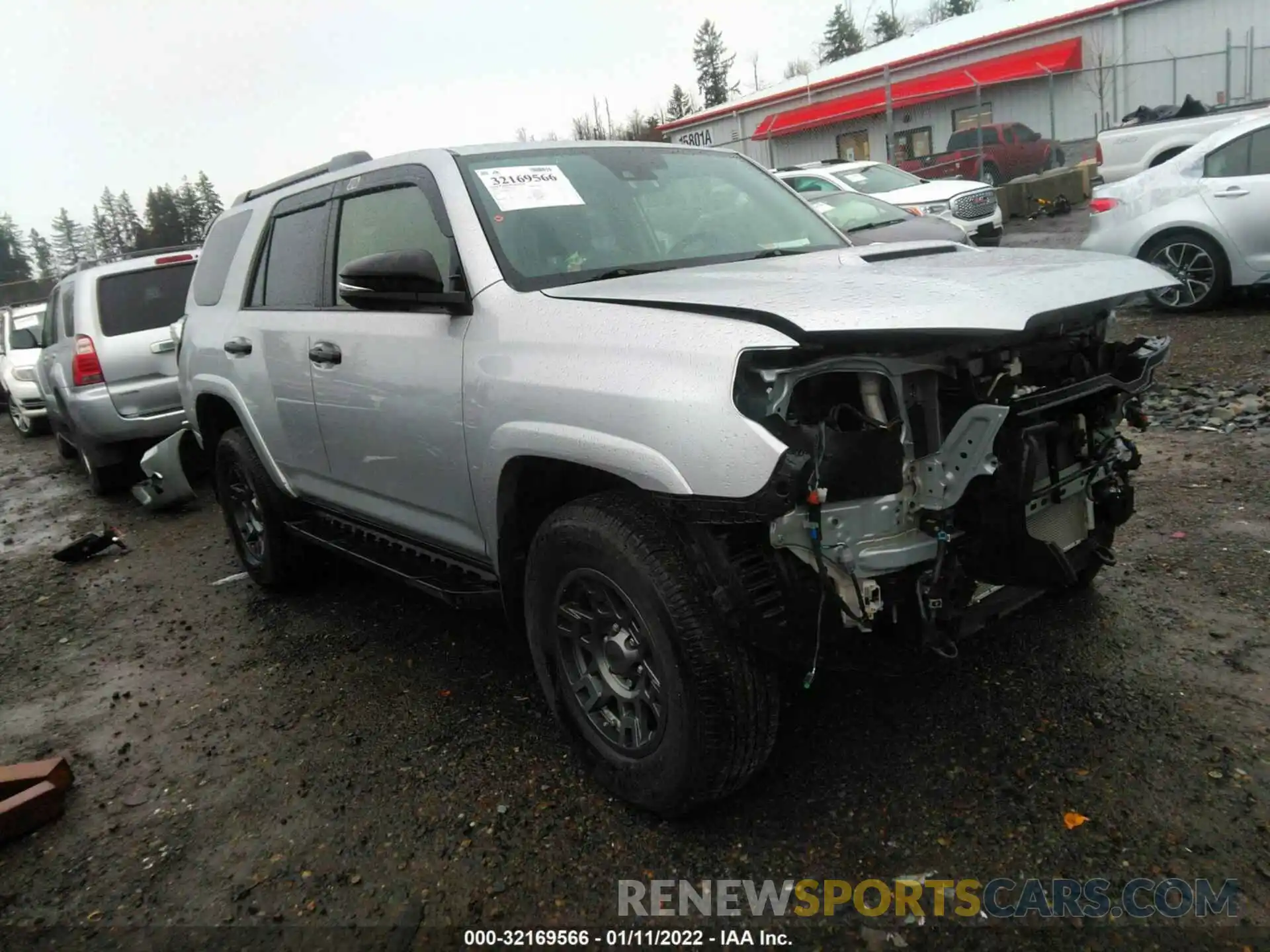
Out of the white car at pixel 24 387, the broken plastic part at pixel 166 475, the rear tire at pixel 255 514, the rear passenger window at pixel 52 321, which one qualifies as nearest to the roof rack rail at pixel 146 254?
the rear passenger window at pixel 52 321

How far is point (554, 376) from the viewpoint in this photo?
2.74 metres

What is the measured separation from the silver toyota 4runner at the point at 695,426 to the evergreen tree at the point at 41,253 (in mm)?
93197

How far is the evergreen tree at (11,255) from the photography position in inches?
2963

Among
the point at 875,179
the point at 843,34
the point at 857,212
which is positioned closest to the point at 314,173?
the point at 857,212

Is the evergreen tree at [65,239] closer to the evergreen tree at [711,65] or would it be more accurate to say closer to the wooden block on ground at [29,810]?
the evergreen tree at [711,65]

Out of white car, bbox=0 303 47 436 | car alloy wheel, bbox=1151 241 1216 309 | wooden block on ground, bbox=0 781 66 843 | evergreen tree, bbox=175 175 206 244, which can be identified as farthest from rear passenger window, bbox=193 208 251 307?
evergreen tree, bbox=175 175 206 244

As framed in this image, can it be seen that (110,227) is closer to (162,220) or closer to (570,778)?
(162,220)

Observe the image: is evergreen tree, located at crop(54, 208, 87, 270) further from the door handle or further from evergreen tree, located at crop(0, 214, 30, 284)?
the door handle

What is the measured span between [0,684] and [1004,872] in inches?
174

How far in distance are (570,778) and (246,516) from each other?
2.94 m

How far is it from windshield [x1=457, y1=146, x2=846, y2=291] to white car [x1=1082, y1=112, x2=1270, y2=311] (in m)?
5.96

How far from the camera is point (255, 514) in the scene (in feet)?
16.5

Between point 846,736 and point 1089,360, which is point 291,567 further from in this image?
point 1089,360

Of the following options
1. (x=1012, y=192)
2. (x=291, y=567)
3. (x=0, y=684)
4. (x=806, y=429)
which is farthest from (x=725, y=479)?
(x=1012, y=192)
